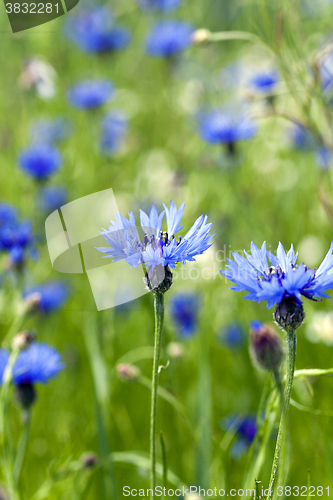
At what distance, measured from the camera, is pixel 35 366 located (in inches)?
33.1

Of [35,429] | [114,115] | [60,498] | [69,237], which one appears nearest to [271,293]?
[60,498]

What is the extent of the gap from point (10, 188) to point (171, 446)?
145 cm

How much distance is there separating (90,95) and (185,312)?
1106 mm

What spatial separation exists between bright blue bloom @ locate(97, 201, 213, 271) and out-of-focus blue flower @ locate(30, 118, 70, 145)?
1.47 metres

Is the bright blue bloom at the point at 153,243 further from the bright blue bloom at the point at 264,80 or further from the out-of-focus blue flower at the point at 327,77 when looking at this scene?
the bright blue bloom at the point at 264,80

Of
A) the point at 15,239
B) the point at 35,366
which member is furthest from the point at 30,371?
the point at 15,239

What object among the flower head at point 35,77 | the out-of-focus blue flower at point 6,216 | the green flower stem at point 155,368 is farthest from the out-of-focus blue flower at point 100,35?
the green flower stem at point 155,368

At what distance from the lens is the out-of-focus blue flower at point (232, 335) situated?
1341 mm

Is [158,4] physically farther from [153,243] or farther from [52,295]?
[153,243]

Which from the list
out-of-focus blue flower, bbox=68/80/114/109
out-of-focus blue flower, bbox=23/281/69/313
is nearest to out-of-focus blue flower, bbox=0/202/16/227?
out-of-focus blue flower, bbox=23/281/69/313

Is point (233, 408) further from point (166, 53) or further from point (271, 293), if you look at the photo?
point (166, 53)

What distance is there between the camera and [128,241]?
55 centimetres

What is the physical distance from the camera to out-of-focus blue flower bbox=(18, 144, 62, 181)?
1.59 metres

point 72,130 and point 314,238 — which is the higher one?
point 72,130
